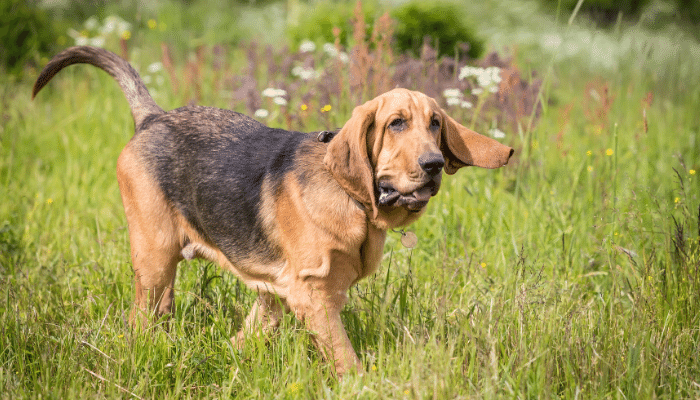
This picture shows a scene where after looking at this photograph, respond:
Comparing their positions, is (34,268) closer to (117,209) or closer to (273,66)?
(117,209)

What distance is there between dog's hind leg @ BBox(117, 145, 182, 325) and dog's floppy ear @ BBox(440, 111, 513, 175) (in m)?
1.53

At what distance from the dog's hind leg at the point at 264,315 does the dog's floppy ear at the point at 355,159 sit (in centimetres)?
82

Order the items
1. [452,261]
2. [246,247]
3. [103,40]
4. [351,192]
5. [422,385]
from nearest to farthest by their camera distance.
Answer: [422,385] → [351,192] → [246,247] → [452,261] → [103,40]

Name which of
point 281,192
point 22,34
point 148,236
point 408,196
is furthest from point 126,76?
point 22,34

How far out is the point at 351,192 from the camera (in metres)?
2.66

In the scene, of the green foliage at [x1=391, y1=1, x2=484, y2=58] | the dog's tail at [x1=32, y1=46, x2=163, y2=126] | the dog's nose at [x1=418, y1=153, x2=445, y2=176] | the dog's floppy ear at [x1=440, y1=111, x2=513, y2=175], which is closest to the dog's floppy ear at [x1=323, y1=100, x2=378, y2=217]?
the dog's nose at [x1=418, y1=153, x2=445, y2=176]

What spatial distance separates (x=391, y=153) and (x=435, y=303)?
0.92m

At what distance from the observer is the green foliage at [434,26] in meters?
6.39

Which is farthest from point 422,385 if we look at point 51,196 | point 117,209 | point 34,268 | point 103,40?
point 103,40

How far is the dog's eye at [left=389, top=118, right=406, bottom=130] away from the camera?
261cm

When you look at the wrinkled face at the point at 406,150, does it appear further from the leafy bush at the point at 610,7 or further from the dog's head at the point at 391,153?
the leafy bush at the point at 610,7

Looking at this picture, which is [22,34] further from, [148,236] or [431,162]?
[431,162]

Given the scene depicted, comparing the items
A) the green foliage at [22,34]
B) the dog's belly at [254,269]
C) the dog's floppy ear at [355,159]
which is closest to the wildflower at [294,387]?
the dog's belly at [254,269]

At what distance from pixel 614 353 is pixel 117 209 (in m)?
3.75
